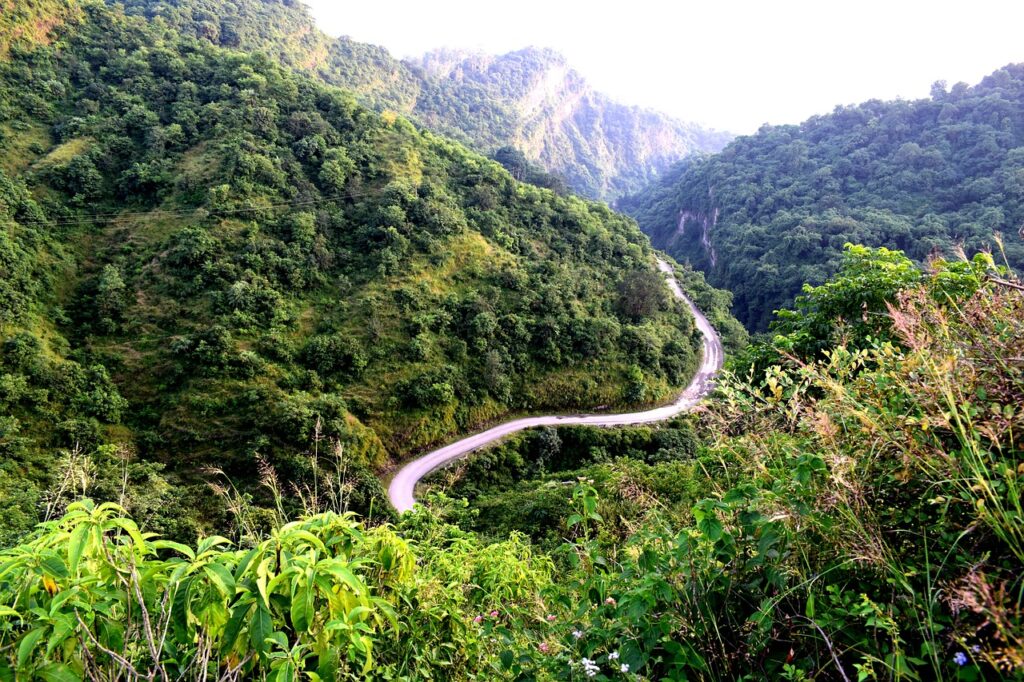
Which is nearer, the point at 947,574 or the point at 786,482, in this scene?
the point at 947,574

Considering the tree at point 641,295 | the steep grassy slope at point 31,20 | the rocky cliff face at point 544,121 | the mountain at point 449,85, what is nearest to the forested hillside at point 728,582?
the tree at point 641,295

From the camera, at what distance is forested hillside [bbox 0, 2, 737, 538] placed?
90.2ft

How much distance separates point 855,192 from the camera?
83.8 m

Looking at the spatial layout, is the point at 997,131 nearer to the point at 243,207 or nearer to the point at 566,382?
the point at 566,382

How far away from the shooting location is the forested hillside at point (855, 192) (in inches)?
2648

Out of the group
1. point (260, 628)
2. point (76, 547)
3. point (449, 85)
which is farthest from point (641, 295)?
point (449, 85)

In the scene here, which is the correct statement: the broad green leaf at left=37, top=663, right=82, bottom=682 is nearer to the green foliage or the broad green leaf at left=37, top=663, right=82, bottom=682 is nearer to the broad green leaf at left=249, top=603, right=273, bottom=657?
the green foliage

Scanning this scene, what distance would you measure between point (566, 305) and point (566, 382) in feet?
25.8

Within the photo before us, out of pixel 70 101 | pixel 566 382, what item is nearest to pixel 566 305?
pixel 566 382

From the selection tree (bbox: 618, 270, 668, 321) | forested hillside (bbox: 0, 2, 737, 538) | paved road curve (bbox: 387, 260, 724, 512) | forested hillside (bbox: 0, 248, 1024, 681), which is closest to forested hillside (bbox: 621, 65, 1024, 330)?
tree (bbox: 618, 270, 668, 321)

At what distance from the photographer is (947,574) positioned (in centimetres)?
243

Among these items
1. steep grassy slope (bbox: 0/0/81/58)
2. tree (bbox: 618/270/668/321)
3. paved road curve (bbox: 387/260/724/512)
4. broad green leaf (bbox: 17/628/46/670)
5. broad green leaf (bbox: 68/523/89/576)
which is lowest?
paved road curve (bbox: 387/260/724/512)

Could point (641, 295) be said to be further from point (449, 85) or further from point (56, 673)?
point (449, 85)

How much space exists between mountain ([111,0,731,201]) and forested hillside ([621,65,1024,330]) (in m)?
52.8
